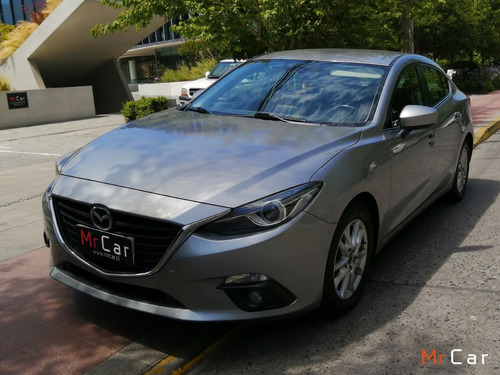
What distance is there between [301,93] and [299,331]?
1952mm

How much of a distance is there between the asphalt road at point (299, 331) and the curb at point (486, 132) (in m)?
6.30

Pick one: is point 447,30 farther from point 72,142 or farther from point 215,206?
point 215,206

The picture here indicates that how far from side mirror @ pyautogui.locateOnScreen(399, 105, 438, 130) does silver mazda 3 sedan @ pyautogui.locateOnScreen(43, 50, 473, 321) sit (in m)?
0.01

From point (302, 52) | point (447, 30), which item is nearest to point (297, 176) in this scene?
point (302, 52)

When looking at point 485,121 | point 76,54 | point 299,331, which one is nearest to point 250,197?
point 299,331

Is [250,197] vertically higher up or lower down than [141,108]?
higher up

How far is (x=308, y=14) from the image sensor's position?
9.50 m

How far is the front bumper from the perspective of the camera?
3.07 m

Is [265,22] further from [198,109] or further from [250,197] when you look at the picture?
[250,197]

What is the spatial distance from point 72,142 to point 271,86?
326 inches

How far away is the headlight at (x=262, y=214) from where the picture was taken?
3109 millimetres

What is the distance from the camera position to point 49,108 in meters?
16.3

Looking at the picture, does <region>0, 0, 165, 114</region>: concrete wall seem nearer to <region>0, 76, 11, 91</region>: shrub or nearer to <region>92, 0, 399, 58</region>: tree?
<region>0, 76, 11, 91</region>: shrub

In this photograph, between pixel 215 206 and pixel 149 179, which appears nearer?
pixel 215 206
